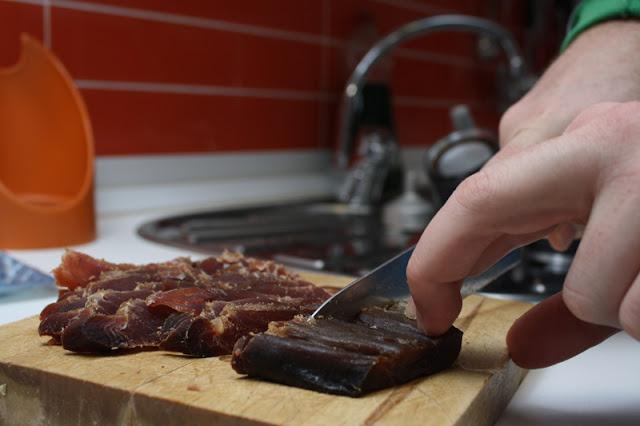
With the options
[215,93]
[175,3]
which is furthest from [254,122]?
[175,3]

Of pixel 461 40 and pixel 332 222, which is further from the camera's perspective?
pixel 461 40

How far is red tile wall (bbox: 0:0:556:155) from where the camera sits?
5.57 ft

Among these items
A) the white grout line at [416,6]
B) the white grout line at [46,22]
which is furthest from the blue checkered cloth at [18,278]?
the white grout line at [416,6]

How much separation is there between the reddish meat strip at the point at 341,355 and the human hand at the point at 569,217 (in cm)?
4

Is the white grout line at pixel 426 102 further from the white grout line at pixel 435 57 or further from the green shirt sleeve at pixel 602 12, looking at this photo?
the green shirt sleeve at pixel 602 12

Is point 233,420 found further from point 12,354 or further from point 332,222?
point 332,222

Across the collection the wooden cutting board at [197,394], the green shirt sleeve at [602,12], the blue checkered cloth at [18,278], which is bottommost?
the blue checkered cloth at [18,278]

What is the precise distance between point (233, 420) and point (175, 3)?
147 cm

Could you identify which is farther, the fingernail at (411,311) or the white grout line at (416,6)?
the white grout line at (416,6)

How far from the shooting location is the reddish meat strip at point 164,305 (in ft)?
2.46

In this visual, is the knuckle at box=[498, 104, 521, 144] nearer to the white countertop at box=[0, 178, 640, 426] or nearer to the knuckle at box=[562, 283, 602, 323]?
the white countertop at box=[0, 178, 640, 426]

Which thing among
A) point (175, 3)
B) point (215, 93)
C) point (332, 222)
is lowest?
point (332, 222)

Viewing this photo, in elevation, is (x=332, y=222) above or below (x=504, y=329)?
below

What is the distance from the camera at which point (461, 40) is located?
330 centimetres
